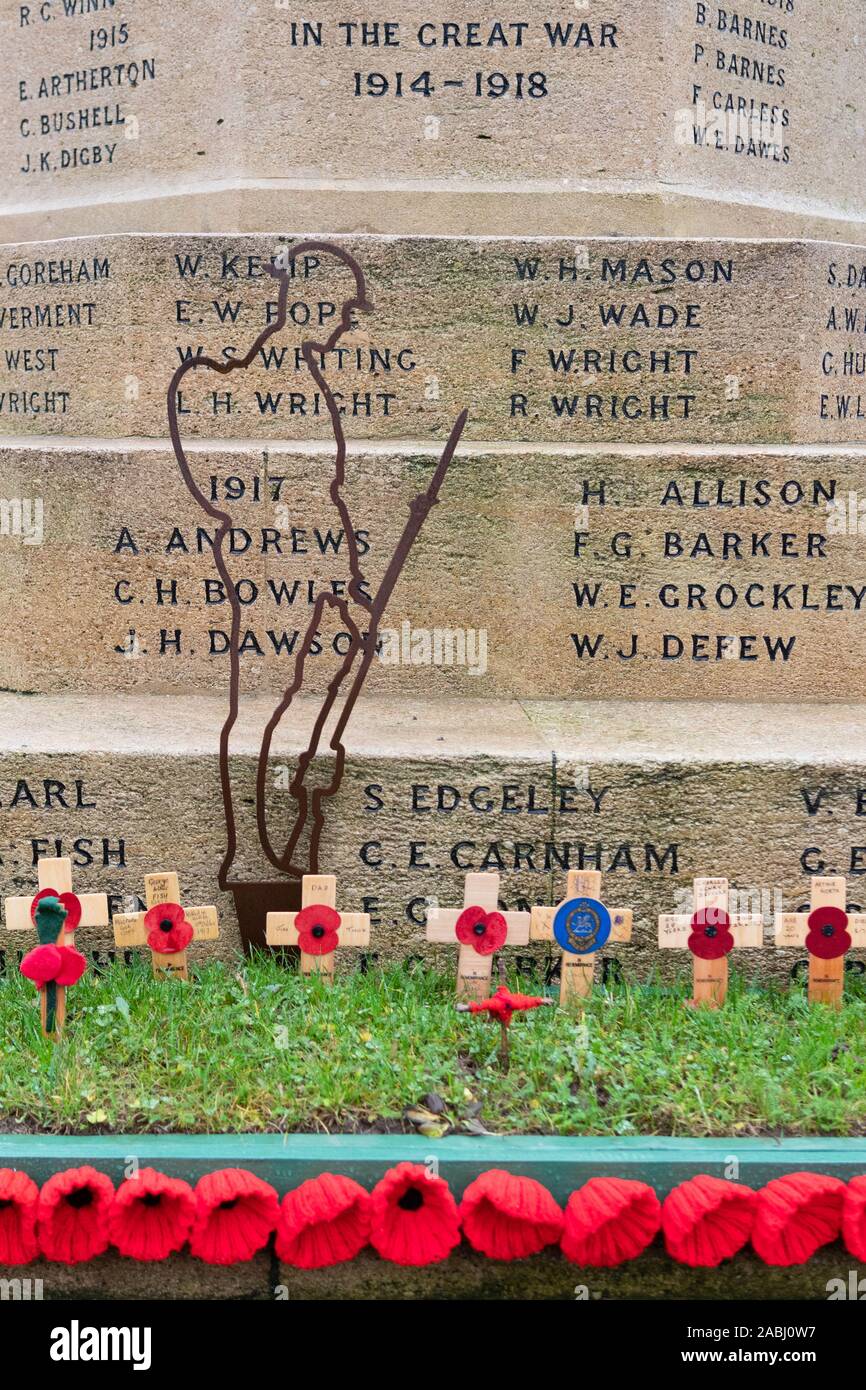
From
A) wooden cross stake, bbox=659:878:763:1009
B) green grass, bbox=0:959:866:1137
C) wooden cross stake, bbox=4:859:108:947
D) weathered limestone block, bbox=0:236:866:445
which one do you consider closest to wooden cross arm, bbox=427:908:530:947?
green grass, bbox=0:959:866:1137

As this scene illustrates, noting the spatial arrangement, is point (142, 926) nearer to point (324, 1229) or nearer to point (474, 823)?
point (474, 823)

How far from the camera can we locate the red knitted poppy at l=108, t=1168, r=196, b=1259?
2.37m

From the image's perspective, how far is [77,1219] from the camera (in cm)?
239

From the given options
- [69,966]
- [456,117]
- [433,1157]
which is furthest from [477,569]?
[456,117]

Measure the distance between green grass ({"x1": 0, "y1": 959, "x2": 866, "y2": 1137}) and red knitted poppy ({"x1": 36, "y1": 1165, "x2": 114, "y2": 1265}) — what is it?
0.21 m

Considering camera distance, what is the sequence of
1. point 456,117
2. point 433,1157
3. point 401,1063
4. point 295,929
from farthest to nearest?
point 456,117 → point 295,929 → point 401,1063 → point 433,1157

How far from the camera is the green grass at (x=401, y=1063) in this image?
263 centimetres

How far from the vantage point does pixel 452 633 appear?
386 centimetres

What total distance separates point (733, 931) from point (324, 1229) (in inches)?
51.2

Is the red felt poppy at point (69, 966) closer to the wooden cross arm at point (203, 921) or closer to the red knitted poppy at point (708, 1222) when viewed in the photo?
the wooden cross arm at point (203, 921)
